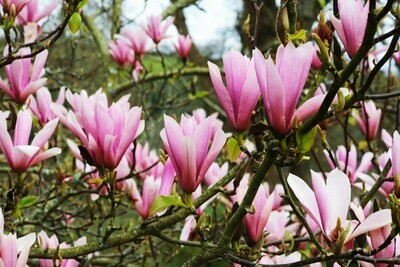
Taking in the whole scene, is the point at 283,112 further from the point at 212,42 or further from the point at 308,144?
the point at 212,42

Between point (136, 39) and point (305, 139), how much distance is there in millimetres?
2330

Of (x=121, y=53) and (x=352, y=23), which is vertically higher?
(x=352, y=23)

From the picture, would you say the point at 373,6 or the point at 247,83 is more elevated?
the point at 373,6

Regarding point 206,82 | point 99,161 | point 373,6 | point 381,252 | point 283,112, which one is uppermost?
point 373,6

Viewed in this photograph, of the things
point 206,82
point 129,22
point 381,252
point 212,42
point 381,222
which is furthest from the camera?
point 212,42

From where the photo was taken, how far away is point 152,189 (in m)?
1.44

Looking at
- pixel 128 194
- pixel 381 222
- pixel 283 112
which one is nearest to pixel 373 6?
pixel 283 112

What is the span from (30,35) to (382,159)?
1.11 meters

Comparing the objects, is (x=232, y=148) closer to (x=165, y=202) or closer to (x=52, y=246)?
(x=165, y=202)

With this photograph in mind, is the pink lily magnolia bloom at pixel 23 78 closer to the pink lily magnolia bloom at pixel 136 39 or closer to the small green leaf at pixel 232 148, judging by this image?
the small green leaf at pixel 232 148

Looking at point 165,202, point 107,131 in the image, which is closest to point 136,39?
point 107,131

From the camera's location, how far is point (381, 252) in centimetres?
95

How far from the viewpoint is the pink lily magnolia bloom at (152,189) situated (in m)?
1.20

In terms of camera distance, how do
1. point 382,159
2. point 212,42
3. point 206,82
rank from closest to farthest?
point 382,159 < point 206,82 < point 212,42
